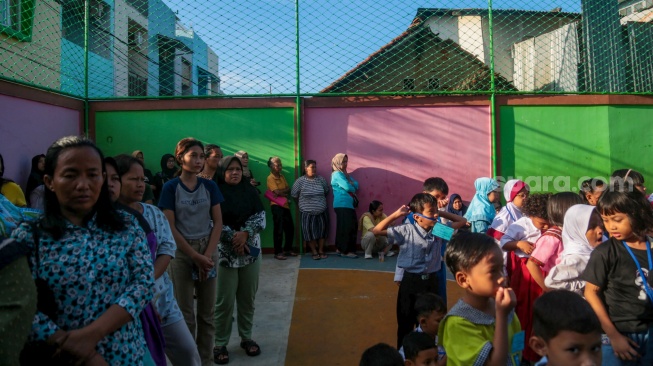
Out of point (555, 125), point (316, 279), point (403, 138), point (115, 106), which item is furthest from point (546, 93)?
point (115, 106)

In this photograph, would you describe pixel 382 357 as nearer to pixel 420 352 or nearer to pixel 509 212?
pixel 420 352

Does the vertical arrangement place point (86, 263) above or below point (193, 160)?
below

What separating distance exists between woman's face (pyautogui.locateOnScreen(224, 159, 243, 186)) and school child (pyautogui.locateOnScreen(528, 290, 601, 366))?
2935mm

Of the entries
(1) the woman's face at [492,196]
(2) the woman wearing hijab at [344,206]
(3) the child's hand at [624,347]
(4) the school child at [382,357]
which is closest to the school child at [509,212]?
(1) the woman's face at [492,196]

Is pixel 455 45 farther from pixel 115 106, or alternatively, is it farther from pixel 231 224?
pixel 231 224

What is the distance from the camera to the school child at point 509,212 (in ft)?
15.6

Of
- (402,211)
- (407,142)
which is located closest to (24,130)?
(407,142)

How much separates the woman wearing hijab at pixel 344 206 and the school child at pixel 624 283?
5446mm

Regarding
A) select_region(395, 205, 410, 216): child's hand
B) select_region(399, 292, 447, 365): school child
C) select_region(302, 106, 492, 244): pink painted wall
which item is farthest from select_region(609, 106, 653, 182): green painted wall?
select_region(399, 292, 447, 365): school child

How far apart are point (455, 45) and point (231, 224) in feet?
23.8

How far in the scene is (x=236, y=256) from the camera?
435cm

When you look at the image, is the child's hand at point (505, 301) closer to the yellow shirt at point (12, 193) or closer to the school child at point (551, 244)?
the school child at point (551, 244)

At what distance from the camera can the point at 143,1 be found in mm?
9086

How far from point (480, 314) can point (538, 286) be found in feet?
5.90
